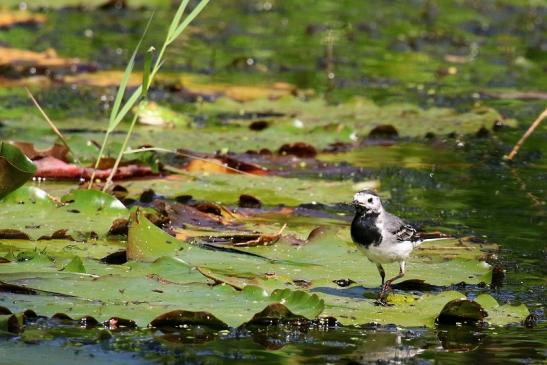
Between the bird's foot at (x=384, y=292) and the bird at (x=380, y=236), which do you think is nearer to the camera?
the bird's foot at (x=384, y=292)

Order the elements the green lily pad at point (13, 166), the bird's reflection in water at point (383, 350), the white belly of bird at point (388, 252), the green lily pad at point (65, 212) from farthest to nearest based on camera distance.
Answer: the green lily pad at point (65, 212) < the white belly of bird at point (388, 252) < the green lily pad at point (13, 166) < the bird's reflection in water at point (383, 350)

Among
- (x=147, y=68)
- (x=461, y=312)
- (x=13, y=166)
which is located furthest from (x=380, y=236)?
(x=13, y=166)

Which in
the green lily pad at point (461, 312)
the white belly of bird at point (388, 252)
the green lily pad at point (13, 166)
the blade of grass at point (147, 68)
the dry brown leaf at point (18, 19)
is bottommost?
the green lily pad at point (461, 312)

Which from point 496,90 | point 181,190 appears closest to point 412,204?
point 181,190

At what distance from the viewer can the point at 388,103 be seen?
9867 millimetres

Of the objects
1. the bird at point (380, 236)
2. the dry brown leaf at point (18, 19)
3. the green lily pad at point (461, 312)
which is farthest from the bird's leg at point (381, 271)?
the dry brown leaf at point (18, 19)

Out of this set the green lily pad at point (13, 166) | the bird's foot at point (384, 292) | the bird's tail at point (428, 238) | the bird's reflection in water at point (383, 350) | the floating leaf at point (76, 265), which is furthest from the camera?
the bird's tail at point (428, 238)

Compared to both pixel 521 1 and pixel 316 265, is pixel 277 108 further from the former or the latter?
pixel 521 1

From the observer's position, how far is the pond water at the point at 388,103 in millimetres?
4234

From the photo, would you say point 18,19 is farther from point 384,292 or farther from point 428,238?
point 384,292

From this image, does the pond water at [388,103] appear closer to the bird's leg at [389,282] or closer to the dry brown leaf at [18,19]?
the dry brown leaf at [18,19]

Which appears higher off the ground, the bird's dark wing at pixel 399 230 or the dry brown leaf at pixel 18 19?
the dry brown leaf at pixel 18 19

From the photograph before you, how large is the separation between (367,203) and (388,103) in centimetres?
490

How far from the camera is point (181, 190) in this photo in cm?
656
